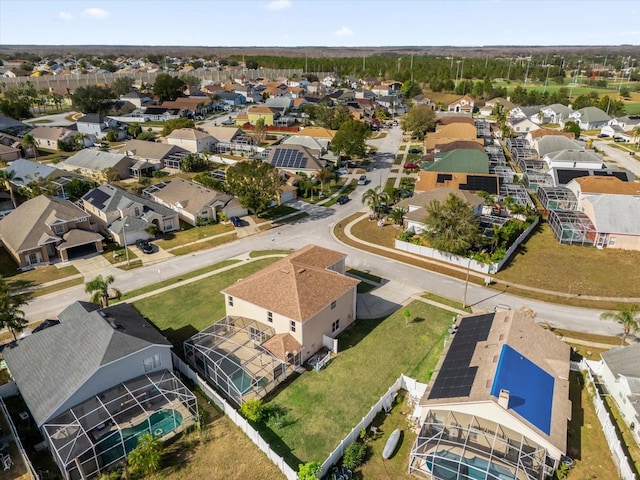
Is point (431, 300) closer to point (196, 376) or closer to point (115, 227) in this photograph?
point (196, 376)

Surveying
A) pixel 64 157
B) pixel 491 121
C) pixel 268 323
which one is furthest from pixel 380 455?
pixel 491 121

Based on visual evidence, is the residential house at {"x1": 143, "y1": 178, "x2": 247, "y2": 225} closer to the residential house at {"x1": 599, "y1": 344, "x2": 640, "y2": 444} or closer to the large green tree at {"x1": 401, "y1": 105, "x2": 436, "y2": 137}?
the residential house at {"x1": 599, "y1": 344, "x2": 640, "y2": 444}

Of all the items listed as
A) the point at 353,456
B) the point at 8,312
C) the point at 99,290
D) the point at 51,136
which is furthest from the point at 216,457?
the point at 51,136

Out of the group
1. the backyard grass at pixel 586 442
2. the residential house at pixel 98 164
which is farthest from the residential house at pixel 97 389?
the residential house at pixel 98 164

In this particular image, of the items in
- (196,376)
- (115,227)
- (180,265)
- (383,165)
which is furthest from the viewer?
(383,165)

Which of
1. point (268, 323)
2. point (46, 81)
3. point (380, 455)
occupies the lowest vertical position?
point (380, 455)

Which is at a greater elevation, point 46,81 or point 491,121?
point 46,81
